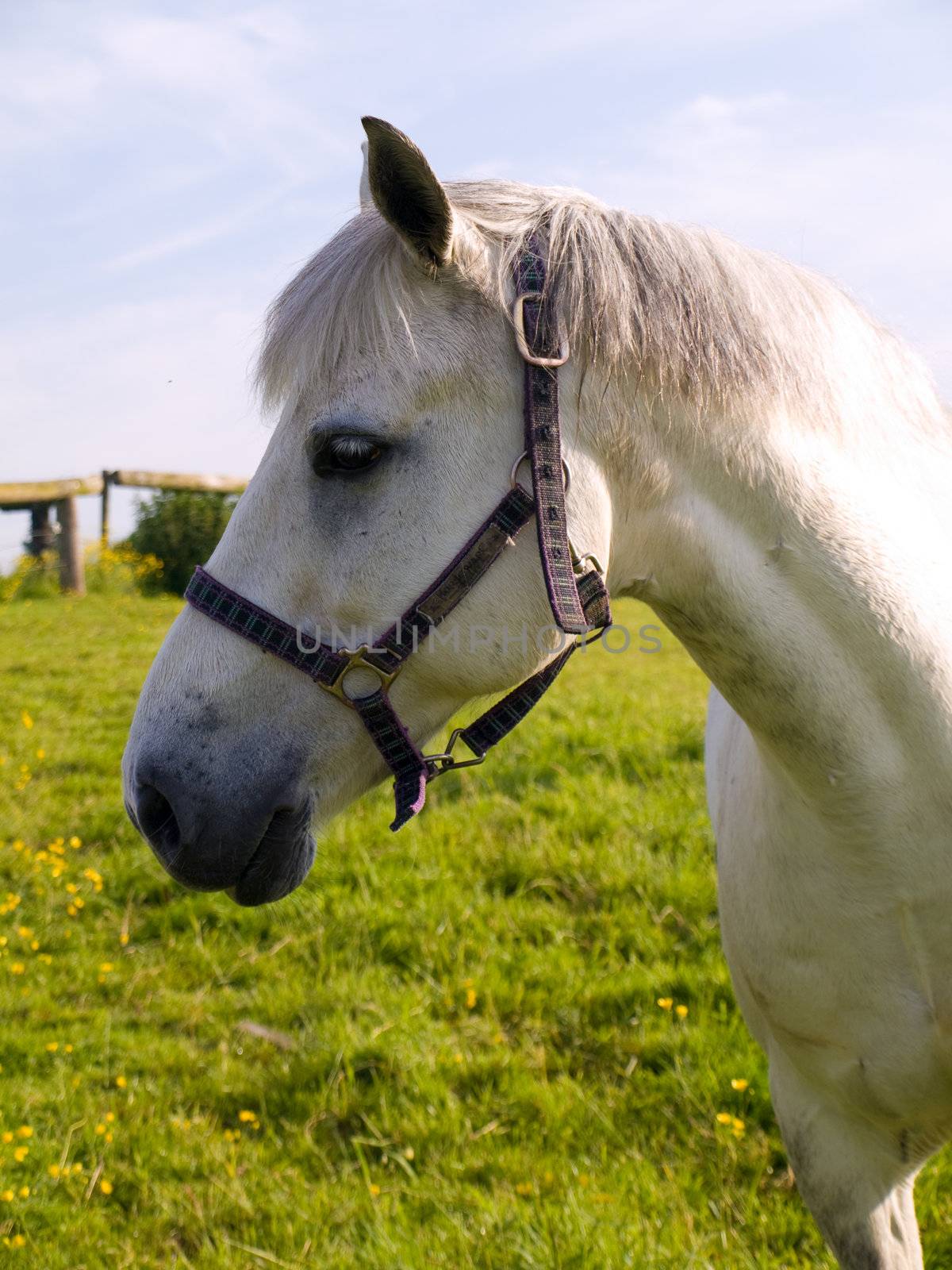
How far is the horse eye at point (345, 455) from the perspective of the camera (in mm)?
1631

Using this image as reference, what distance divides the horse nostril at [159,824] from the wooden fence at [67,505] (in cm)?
1047

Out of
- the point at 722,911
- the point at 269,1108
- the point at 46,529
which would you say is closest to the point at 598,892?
the point at 269,1108

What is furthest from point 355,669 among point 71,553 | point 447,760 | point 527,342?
point 71,553

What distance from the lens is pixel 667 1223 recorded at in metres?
2.61

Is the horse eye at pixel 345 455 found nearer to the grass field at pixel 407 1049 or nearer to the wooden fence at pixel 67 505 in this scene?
the grass field at pixel 407 1049

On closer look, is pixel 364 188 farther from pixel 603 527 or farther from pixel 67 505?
pixel 67 505

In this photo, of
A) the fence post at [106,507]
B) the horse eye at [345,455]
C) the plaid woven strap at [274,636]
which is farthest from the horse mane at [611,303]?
the fence post at [106,507]

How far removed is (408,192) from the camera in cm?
158

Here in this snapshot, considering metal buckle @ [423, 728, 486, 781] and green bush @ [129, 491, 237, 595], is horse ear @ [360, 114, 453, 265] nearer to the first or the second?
metal buckle @ [423, 728, 486, 781]

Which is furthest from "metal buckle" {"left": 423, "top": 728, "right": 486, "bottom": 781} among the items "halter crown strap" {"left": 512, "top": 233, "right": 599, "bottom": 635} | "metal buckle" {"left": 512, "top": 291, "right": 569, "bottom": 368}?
"metal buckle" {"left": 512, "top": 291, "right": 569, "bottom": 368}

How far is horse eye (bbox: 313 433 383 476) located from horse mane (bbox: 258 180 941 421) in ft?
0.39

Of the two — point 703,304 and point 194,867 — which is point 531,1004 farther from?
point 703,304

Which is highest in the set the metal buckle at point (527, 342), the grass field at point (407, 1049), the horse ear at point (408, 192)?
the horse ear at point (408, 192)

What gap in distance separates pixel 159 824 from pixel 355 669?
0.42 metres
